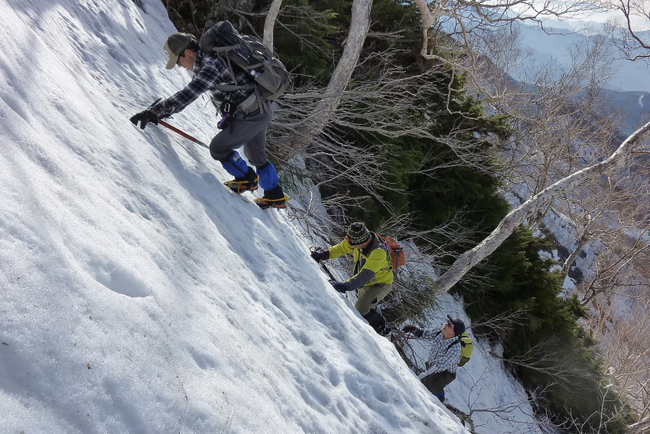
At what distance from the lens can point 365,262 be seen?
5.78 m

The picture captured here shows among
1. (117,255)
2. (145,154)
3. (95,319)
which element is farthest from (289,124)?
(95,319)

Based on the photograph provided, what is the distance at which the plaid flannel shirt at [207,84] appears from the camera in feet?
13.0

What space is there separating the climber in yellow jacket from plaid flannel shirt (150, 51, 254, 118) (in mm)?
2163

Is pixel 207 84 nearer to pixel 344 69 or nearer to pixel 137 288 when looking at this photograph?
pixel 137 288

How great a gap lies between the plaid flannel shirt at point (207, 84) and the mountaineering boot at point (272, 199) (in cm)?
123

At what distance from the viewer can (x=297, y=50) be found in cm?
904

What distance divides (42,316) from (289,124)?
601 cm

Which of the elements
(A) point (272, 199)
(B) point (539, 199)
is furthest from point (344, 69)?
(B) point (539, 199)

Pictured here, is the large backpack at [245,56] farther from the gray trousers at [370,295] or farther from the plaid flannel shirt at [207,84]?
the gray trousers at [370,295]

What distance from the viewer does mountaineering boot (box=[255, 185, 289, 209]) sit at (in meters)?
5.11

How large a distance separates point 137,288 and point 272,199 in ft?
9.64

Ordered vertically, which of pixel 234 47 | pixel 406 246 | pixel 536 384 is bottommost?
pixel 536 384

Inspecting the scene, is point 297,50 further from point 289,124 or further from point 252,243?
point 252,243

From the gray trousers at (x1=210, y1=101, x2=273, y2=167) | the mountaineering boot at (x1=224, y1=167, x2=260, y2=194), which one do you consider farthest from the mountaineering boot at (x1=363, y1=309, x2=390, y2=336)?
the gray trousers at (x1=210, y1=101, x2=273, y2=167)
